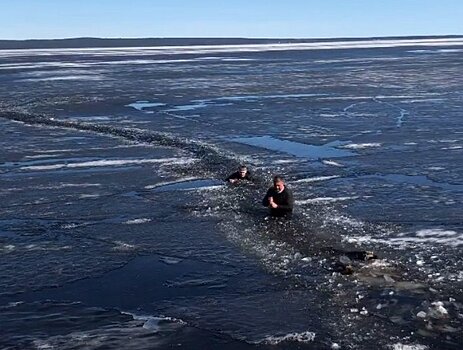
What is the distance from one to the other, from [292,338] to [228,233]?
435 cm

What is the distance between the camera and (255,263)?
10.9 m

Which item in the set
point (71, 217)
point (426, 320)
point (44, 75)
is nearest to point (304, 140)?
point (71, 217)

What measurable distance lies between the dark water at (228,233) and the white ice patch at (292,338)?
0.07ft

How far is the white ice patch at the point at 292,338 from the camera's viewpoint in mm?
8250

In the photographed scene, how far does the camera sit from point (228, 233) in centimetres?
1255

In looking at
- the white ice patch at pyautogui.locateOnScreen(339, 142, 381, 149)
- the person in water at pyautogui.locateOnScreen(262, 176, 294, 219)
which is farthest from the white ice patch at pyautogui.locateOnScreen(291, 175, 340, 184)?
the white ice patch at pyautogui.locateOnScreen(339, 142, 381, 149)

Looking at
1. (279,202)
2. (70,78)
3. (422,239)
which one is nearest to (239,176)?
(279,202)

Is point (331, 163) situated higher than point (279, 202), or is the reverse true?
point (279, 202)

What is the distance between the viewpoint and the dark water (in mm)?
8711

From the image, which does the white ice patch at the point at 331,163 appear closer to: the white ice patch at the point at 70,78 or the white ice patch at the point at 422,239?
the white ice patch at the point at 422,239

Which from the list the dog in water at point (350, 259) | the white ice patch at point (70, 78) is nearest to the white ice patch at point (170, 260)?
the dog in water at point (350, 259)

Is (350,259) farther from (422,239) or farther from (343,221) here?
(343,221)

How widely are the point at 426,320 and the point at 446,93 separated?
29740mm

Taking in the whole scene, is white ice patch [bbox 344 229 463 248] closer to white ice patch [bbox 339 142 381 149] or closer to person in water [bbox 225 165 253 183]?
person in water [bbox 225 165 253 183]
